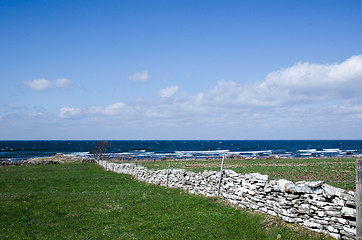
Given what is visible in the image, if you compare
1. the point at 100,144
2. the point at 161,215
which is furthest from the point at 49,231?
the point at 100,144

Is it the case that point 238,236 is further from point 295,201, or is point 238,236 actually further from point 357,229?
point 357,229

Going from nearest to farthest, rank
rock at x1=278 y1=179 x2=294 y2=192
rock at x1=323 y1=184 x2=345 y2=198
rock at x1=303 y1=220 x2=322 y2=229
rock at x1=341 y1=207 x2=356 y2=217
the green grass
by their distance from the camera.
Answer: rock at x1=341 y1=207 x2=356 y2=217
rock at x1=323 y1=184 x2=345 y2=198
rock at x1=303 y1=220 x2=322 y2=229
the green grass
rock at x1=278 y1=179 x2=294 y2=192

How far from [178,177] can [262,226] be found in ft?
30.6

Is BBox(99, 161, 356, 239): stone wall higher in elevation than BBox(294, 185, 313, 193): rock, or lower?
lower

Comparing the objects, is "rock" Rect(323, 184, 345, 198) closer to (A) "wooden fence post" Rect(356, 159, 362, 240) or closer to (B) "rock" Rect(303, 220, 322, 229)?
(A) "wooden fence post" Rect(356, 159, 362, 240)

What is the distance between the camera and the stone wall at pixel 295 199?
764 cm

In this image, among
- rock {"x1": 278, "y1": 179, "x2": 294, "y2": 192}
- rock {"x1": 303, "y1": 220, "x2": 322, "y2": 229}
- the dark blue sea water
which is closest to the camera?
rock {"x1": 303, "y1": 220, "x2": 322, "y2": 229}

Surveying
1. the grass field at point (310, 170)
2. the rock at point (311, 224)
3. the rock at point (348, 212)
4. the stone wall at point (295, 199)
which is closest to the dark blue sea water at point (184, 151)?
the grass field at point (310, 170)

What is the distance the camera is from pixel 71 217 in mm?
10797

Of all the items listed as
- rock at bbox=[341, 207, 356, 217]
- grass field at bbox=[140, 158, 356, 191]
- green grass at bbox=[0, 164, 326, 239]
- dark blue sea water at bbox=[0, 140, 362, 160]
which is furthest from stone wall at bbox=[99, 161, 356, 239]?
dark blue sea water at bbox=[0, 140, 362, 160]

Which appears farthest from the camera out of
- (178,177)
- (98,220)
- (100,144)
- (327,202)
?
(100,144)

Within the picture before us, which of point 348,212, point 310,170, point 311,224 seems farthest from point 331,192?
point 310,170

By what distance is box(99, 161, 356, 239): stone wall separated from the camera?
301 inches

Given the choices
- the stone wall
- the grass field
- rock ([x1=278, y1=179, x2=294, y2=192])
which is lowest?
the grass field
